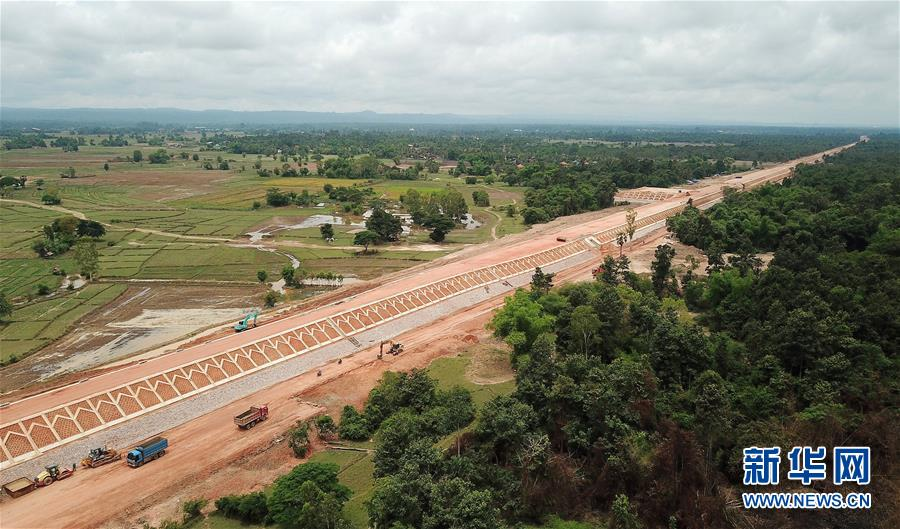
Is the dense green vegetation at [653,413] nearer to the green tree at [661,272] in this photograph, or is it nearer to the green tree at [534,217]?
the green tree at [661,272]

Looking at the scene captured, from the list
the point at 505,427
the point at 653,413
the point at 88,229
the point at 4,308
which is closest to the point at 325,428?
the point at 505,427

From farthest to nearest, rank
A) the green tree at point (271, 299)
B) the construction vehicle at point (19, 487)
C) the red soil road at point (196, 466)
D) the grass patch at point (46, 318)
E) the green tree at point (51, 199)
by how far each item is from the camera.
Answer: the green tree at point (51, 199) → the green tree at point (271, 299) → the grass patch at point (46, 318) → the construction vehicle at point (19, 487) → the red soil road at point (196, 466)

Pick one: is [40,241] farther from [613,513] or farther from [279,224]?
[613,513]

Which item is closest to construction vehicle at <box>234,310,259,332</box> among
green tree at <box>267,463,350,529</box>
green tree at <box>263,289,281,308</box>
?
green tree at <box>263,289,281,308</box>

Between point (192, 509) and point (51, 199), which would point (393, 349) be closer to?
point (192, 509)

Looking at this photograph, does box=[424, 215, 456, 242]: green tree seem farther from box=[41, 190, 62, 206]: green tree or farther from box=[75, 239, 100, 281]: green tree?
box=[41, 190, 62, 206]: green tree

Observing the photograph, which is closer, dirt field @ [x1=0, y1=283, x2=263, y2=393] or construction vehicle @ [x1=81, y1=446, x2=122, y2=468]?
construction vehicle @ [x1=81, y1=446, x2=122, y2=468]

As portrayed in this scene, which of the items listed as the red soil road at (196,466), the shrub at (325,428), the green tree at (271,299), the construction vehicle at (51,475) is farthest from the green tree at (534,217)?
the construction vehicle at (51,475)
